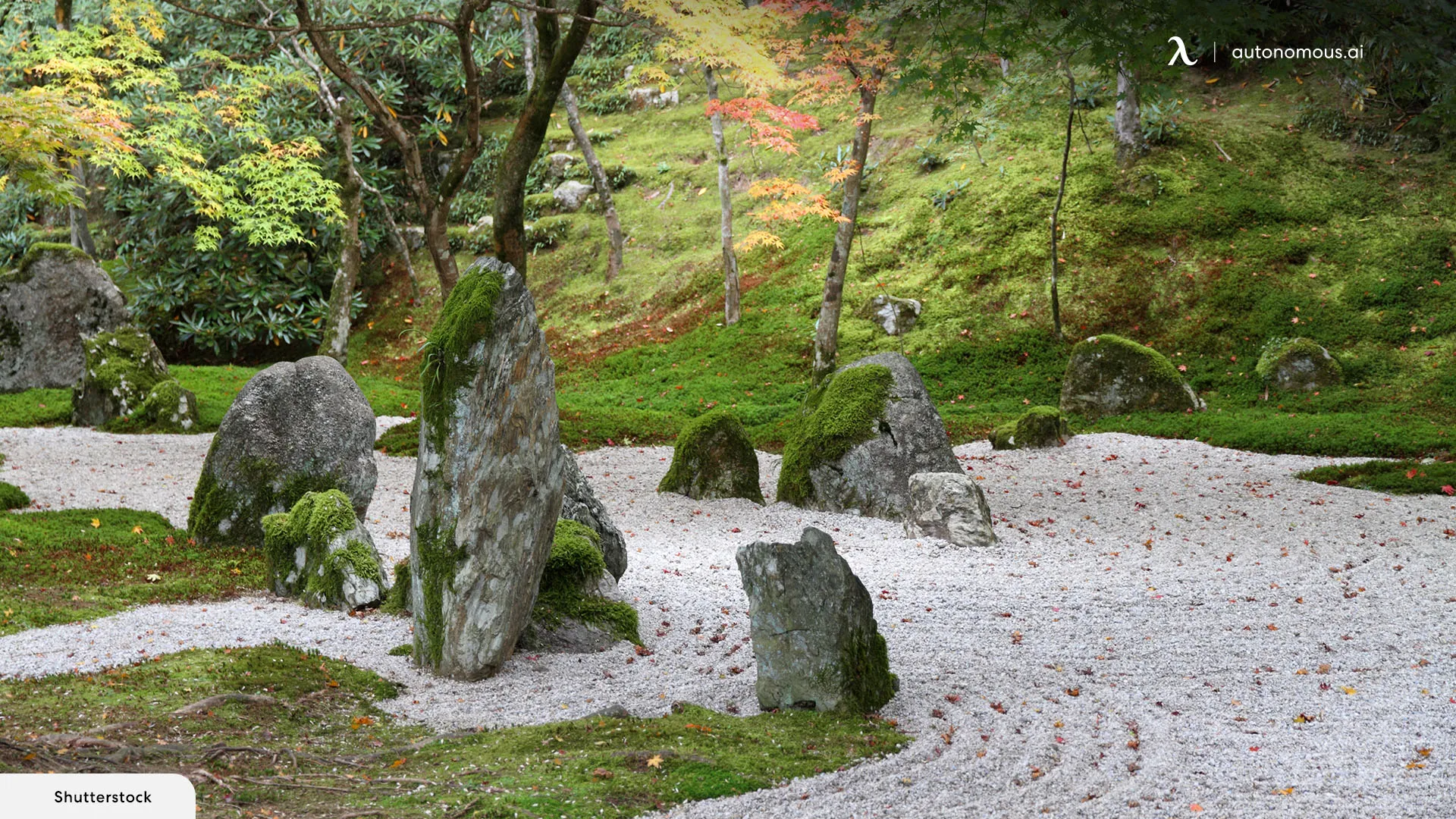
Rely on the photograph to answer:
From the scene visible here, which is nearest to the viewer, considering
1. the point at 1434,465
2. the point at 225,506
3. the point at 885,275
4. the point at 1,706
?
the point at 1,706

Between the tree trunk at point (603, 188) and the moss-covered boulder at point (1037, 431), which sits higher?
the tree trunk at point (603, 188)

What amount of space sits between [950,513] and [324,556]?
5.80 metres

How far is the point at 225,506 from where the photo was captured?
366 inches

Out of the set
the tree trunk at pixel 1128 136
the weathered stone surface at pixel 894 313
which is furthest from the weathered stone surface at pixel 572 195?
the tree trunk at pixel 1128 136

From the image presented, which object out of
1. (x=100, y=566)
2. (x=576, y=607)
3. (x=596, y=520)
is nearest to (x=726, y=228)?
(x=596, y=520)

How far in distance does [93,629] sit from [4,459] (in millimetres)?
7781

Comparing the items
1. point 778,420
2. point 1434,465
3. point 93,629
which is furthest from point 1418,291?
point 93,629

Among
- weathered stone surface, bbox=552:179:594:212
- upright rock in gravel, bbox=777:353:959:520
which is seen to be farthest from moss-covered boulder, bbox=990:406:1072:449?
weathered stone surface, bbox=552:179:594:212

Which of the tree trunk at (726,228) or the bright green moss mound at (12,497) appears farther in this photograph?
the tree trunk at (726,228)

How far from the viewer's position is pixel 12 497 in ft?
33.6

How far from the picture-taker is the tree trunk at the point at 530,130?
10.5 m

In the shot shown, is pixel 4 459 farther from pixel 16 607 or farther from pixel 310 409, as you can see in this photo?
pixel 16 607

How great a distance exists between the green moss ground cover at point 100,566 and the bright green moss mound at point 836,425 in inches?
223

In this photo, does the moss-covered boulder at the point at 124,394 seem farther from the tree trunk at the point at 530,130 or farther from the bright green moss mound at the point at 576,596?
the bright green moss mound at the point at 576,596
